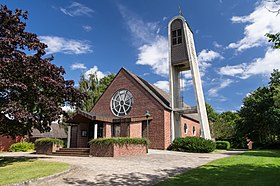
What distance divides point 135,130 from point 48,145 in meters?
7.66

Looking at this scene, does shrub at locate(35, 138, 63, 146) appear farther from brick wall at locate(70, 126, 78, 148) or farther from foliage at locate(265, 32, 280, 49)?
foliage at locate(265, 32, 280, 49)

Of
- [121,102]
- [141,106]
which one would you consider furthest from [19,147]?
[141,106]

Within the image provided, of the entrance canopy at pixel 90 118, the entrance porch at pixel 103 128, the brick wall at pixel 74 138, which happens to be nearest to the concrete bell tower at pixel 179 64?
the entrance porch at pixel 103 128

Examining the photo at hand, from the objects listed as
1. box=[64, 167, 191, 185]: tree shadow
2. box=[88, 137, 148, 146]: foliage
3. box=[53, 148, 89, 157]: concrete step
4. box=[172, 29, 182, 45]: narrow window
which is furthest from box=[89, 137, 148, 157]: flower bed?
box=[172, 29, 182, 45]: narrow window

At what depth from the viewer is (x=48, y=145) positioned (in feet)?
61.2

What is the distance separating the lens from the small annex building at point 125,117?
69.9 feet

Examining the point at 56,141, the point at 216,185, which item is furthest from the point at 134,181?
the point at 56,141

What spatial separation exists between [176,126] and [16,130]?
16672mm

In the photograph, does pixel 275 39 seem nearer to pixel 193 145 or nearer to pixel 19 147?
pixel 193 145

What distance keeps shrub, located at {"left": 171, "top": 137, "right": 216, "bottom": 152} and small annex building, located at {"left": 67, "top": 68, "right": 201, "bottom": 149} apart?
1.16 metres

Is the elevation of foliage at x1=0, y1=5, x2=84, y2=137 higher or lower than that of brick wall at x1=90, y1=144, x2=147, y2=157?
higher

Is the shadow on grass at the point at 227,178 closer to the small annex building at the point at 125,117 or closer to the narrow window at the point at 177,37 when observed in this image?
the small annex building at the point at 125,117

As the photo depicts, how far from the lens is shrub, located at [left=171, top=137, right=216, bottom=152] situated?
65.9 ft

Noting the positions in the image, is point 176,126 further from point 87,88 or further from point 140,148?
point 87,88
